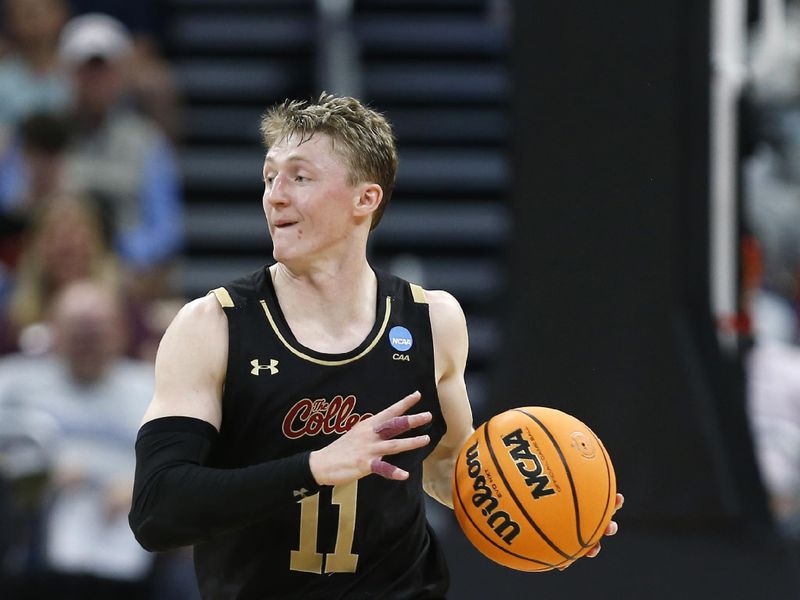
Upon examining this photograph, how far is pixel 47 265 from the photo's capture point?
7270mm

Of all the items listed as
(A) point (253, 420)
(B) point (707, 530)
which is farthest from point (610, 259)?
(A) point (253, 420)

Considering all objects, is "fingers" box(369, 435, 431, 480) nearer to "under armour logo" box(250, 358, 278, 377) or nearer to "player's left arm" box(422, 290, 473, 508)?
"under armour logo" box(250, 358, 278, 377)

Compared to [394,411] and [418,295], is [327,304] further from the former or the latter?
[394,411]

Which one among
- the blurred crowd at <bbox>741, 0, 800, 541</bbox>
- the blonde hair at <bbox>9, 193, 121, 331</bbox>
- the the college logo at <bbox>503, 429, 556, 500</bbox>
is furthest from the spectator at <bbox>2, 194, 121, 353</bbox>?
the the college logo at <bbox>503, 429, 556, 500</bbox>

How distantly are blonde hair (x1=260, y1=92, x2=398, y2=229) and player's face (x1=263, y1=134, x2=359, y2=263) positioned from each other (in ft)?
0.08

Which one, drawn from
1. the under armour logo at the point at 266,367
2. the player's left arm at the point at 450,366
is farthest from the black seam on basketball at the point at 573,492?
the under armour logo at the point at 266,367

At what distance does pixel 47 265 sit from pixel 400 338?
4202 mm

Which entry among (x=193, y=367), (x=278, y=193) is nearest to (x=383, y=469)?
(x=193, y=367)

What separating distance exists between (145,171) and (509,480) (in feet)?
17.0

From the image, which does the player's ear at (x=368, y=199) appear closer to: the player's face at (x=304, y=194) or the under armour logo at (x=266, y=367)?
the player's face at (x=304, y=194)

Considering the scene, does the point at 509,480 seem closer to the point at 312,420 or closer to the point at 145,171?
the point at 312,420

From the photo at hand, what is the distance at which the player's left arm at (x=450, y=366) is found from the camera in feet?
11.7

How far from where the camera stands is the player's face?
3373mm

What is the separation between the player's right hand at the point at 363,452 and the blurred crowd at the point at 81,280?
364 centimetres
